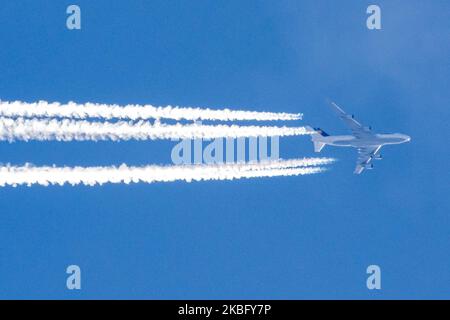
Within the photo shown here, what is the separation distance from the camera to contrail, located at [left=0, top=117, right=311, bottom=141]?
4538 centimetres

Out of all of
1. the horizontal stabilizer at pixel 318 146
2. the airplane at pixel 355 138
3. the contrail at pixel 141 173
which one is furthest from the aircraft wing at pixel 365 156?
the contrail at pixel 141 173

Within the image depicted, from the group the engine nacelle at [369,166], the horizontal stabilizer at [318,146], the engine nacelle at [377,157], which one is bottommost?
the engine nacelle at [369,166]

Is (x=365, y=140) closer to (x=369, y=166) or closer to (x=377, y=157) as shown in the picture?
(x=377, y=157)

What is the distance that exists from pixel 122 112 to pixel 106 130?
2.71m

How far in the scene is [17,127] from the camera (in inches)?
1783

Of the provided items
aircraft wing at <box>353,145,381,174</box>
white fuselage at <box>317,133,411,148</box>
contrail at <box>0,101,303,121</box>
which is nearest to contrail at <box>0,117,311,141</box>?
contrail at <box>0,101,303,121</box>

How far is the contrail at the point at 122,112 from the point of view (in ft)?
155

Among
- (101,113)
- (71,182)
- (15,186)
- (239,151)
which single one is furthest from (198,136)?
(15,186)

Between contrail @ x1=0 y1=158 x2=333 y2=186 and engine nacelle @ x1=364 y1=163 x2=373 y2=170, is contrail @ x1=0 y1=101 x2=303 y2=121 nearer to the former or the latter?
contrail @ x1=0 y1=158 x2=333 y2=186

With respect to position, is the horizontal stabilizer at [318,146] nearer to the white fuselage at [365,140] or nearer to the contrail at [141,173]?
the white fuselage at [365,140]


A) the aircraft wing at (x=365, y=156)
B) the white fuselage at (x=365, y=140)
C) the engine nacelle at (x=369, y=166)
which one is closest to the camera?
the white fuselage at (x=365, y=140)

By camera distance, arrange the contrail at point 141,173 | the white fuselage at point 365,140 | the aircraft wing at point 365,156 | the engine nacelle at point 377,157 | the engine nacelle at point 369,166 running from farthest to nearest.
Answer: the engine nacelle at point 369,166 → the engine nacelle at point 377,157 → the aircraft wing at point 365,156 → the white fuselage at point 365,140 → the contrail at point 141,173

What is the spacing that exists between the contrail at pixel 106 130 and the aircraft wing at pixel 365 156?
15829 millimetres

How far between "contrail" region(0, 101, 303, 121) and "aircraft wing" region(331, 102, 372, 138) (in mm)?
9936
